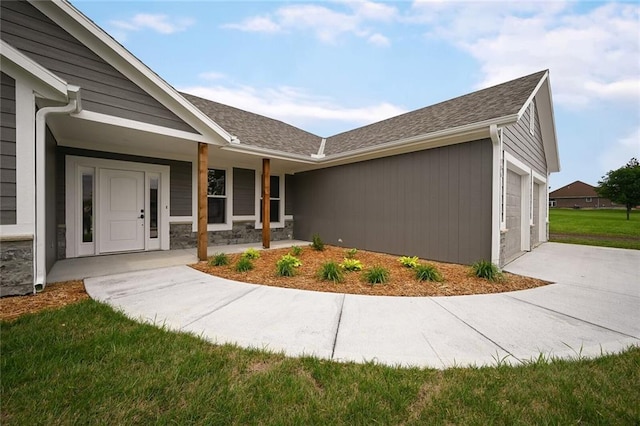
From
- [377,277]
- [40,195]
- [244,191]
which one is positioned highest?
[244,191]

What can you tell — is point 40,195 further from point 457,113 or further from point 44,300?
point 457,113

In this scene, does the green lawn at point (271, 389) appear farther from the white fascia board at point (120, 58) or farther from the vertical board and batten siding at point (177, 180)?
the vertical board and batten siding at point (177, 180)

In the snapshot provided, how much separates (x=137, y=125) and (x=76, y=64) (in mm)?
1249

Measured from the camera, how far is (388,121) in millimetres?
9805

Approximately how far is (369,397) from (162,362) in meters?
1.72

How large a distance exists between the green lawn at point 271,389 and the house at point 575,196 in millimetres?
72348

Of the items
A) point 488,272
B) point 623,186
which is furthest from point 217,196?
point 623,186

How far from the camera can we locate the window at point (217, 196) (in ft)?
29.2

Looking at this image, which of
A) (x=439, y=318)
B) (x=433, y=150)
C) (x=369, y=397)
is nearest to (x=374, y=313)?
(x=439, y=318)

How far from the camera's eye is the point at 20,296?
388cm

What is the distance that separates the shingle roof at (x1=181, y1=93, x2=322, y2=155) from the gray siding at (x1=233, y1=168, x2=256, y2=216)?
1480 millimetres

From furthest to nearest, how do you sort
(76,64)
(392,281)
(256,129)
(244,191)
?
(244,191)
(256,129)
(392,281)
(76,64)

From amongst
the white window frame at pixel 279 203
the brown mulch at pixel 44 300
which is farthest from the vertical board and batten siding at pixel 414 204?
the brown mulch at pixel 44 300

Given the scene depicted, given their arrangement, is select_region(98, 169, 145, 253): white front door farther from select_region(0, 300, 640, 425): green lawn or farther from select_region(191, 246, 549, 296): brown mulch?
select_region(0, 300, 640, 425): green lawn
